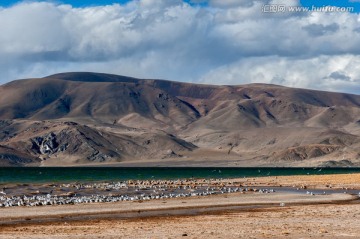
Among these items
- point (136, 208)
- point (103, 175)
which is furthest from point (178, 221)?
point (103, 175)

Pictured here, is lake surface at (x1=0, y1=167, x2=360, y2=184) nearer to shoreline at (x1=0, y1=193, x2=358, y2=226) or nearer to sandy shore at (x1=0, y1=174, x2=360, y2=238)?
shoreline at (x1=0, y1=193, x2=358, y2=226)

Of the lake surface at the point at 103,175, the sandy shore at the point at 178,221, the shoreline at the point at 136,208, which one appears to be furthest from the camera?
the lake surface at the point at 103,175

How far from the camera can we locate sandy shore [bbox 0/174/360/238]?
92.4ft

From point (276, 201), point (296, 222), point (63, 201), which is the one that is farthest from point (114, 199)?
point (296, 222)

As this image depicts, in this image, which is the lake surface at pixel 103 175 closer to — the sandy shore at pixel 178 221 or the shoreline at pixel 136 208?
the shoreline at pixel 136 208

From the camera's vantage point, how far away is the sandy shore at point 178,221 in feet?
92.4

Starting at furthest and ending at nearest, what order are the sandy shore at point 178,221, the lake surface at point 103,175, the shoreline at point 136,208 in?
the lake surface at point 103,175, the shoreline at point 136,208, the sandy shore at point 178,221

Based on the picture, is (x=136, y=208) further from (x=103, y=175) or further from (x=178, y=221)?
(x=103, y=175)

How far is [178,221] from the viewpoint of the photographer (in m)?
34.9

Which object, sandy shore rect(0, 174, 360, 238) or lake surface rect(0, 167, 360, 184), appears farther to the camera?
lake surface rect(0, 167, 360, 184)

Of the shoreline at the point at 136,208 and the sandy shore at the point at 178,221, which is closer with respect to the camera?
the sandy shore at the point at 178,221

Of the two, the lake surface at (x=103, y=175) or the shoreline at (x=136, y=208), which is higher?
the shoreline at (x=136, y=208)

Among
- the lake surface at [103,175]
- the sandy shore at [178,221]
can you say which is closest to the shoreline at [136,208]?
the sandy shore at [178,221]

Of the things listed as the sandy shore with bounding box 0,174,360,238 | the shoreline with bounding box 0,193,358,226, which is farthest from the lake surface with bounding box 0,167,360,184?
the sandy shore with bounding box 0,174,360,238
